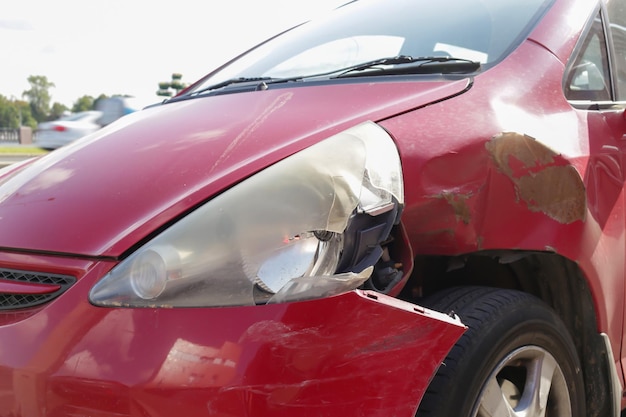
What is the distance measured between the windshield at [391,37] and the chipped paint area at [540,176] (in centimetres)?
34

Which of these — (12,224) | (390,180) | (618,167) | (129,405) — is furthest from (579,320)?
(12,224)

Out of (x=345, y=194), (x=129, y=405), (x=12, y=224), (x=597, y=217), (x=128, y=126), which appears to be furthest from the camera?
(x=128, y=126)

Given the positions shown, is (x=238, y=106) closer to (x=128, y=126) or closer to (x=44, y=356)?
(x=128, y=126)

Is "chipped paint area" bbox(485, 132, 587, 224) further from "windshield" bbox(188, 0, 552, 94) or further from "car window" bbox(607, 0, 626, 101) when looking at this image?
"car window" bbox(607, 0, 626, 101)

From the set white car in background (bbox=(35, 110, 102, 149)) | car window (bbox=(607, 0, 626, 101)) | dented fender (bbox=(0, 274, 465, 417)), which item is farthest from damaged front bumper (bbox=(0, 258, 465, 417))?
white car in background (bbox=(35, 110, 102, 149))

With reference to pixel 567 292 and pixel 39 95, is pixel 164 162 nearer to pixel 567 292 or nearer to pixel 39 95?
pixel 567 292

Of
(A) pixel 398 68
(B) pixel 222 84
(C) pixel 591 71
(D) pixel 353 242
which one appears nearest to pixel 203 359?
(D) pixel 353 242

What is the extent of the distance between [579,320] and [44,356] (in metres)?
1.56

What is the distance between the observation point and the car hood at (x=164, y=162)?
1467mm

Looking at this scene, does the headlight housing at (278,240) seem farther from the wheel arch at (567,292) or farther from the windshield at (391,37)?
the windshield at (391,37)

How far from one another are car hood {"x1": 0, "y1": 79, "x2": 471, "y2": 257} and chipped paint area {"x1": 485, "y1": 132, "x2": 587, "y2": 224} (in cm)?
22

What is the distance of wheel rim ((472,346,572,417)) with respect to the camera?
64.9 inches

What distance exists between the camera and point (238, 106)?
2055 mm

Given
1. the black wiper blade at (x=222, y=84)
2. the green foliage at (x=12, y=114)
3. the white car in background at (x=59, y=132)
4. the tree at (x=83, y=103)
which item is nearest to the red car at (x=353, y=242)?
the black wiper blade at (x=222, y=84)
